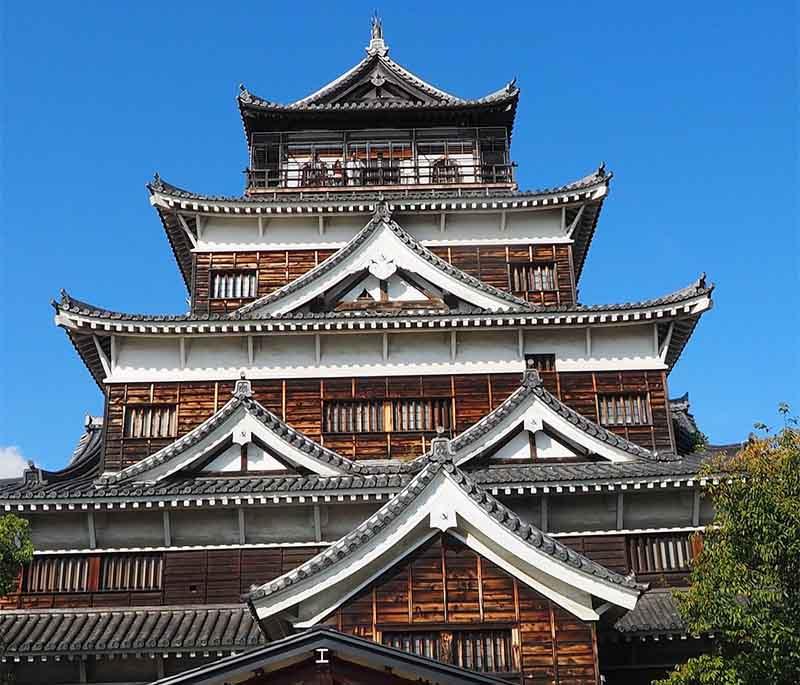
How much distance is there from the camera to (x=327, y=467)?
67.9ft

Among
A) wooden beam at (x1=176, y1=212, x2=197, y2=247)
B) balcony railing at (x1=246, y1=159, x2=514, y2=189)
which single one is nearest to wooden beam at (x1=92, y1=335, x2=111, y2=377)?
wooden beam at (x1=176, y1=212, x2=197, y2=247)

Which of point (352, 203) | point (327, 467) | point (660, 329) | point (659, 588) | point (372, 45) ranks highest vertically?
point (372, 45)

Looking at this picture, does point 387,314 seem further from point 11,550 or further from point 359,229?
point 11,550

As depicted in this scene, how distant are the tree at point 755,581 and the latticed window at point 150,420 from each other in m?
13.2

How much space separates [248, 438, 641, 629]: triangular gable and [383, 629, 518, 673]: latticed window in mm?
982

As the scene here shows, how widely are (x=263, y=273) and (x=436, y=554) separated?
1298 centimetres

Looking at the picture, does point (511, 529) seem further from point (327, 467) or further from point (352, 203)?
point (352, 203)

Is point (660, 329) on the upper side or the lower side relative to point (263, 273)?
lower

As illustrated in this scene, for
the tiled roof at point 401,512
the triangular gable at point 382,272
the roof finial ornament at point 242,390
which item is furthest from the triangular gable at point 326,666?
the triangular gable at point 382,272

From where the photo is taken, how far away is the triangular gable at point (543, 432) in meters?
20.9

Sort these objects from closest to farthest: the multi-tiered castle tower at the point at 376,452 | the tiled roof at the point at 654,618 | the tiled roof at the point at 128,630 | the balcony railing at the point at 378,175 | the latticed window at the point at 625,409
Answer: the multi-tiered castle tower at the point at 376,452 → the tiled roof at the point at 654,618 → the tiled roof at the point at 128,630 → the latticed window at the point at 625,409 → the balcony railing at the point at 378,175

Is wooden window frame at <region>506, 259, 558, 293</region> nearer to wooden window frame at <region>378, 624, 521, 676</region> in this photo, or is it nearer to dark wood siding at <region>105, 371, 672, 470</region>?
dark wood siding at <region>105, 371, 672, 470</region>

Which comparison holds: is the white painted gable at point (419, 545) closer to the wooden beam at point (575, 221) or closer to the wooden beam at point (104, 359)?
the wooden beam at point (104, 359)

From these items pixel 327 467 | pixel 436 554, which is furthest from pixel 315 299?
pixel 436 554
